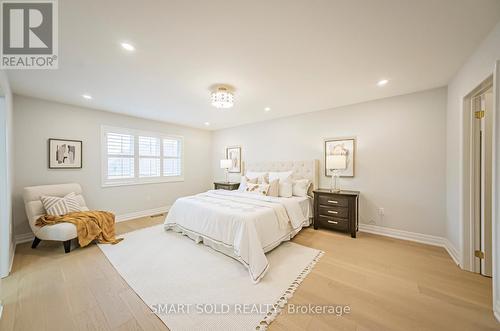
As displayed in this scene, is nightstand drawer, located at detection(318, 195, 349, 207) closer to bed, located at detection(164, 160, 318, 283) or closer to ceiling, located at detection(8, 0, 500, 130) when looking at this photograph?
bed, located at detection(164, 160, 318, 283)

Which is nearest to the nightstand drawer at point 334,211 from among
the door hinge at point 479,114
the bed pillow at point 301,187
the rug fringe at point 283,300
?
the bed pillow at point 301,187

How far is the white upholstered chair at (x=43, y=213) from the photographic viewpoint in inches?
104

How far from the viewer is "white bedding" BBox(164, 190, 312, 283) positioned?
223 cm

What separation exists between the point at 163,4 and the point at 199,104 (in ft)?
7.56

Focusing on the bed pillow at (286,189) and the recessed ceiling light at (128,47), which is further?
the bed pillow at (286,189)

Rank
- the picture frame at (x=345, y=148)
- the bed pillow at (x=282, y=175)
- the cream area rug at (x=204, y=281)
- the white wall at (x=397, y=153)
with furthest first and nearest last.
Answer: the bed pillow at (x=282, y=175) → the picture frame at (x=345, y=148) → the white wall at (x=397, y=153) → the cream area rug at (x=204, y=281)

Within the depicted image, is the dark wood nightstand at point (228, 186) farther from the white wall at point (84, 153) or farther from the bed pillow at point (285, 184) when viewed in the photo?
the bed pillow at point (285, 184)

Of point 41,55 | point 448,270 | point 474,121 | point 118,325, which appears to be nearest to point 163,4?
point 41,55

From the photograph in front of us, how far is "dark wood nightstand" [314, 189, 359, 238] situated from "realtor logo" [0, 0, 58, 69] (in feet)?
13.3

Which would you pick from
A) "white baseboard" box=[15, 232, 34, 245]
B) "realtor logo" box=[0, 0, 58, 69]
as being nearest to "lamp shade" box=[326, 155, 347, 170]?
"realtor logo" box=[0, 0, 58, 69]

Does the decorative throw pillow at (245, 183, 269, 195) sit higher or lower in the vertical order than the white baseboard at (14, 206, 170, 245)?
higher

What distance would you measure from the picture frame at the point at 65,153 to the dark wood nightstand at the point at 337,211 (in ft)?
15.9

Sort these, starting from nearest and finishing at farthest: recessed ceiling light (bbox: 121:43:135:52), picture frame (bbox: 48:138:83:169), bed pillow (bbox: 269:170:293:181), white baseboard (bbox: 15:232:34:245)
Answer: recessed ceiling light (bbox: 121:43:135:52), white baseboard (bbox: 15:232:34:245), picture frame (bbox: 48:138:83:169), bed pillow (bbox: 269:170:293:181)

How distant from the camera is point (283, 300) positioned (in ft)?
5.73
